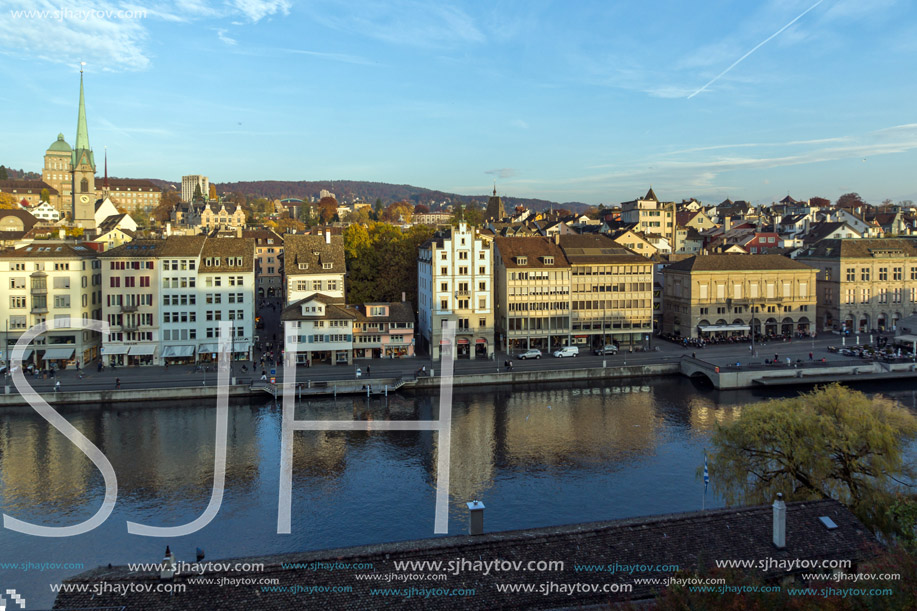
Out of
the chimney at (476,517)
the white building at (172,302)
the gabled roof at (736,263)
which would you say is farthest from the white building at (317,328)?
the chimney at (476,517)

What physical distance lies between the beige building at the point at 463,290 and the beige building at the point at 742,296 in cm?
2315

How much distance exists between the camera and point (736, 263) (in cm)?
7519

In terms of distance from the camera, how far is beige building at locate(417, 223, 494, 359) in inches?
2557

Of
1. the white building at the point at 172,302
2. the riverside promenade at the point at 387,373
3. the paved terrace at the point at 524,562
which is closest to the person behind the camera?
the paved terrace at the point at 524,562

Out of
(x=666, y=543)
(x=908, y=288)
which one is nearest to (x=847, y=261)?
(x=908, y=288)

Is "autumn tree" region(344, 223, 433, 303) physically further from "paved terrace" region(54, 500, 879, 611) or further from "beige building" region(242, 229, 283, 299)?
"paved terrace" region(54, 500, 879, 611)

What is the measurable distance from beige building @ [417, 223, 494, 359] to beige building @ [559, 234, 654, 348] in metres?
8.94

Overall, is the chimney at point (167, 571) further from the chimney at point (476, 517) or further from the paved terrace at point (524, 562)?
the chimney at point (476, 517)

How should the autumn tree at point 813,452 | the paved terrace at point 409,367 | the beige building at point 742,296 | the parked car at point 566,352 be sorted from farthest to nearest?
1. the beige building at point 742,296
2. the parked car at point 566,352
3. the paved terrace at point 409,367
4. the autumn tree at point 813,452

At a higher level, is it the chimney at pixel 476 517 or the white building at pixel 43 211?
the white building at pixel 43 211

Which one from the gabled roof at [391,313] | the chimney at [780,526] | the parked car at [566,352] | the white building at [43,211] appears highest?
the white building at [43,211]

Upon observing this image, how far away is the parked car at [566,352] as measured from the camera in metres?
64.9

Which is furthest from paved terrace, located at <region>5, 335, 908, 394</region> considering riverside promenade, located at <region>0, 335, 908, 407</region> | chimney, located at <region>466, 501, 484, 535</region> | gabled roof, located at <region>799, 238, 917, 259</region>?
chimney, located at <region>466, 501, 484, 535</region>

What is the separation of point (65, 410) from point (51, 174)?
583ft
